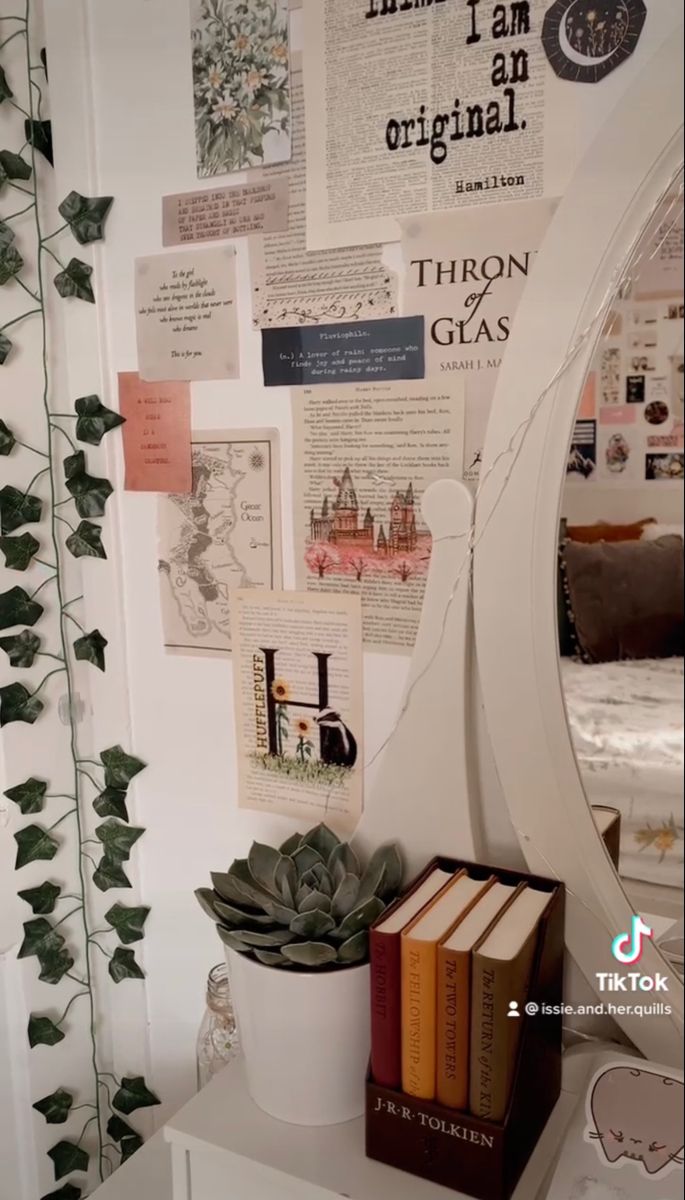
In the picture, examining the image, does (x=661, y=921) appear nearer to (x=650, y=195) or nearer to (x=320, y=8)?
(x=650, y=195)

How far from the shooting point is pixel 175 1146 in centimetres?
94

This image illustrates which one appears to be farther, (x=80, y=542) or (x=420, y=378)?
(x=80, y=542)

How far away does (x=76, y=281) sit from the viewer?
116cm

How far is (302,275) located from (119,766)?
0.65 metres

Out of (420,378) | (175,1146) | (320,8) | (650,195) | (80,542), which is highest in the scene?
(320,8)

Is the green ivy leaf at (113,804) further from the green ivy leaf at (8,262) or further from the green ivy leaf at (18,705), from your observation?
the green ivy leaf at (8,262)

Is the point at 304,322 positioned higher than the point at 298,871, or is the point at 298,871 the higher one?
the point at 304,322

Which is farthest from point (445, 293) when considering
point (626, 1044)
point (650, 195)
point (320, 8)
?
point (626, 1044)

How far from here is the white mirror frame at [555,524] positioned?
826mm

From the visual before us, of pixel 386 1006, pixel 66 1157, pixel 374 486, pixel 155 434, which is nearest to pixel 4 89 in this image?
pixel 155 434

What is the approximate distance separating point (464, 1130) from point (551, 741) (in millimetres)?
344

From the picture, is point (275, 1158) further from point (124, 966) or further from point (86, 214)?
point (86, 214)

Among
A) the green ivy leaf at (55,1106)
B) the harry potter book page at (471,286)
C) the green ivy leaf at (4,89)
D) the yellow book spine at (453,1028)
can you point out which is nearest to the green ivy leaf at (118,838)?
the green ivy leaf at (55,1106)

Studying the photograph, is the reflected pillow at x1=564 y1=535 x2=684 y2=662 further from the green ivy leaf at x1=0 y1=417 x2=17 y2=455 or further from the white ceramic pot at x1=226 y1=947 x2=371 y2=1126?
the green ivy leaf at x1=0 y1=417 x2=17 y2=455
